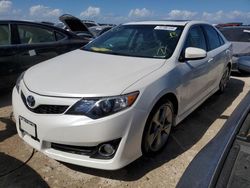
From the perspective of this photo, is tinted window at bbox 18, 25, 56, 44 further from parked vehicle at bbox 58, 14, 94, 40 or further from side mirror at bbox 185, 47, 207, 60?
parked vehicle at bbox 58, 14, 94, 40

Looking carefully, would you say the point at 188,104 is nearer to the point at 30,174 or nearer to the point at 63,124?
the point at 63,124

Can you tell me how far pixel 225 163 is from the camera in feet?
4.83

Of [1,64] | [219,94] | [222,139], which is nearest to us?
[222,139]

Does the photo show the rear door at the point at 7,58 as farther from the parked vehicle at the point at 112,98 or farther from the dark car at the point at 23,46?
the parked vehicle at the point at 112,98

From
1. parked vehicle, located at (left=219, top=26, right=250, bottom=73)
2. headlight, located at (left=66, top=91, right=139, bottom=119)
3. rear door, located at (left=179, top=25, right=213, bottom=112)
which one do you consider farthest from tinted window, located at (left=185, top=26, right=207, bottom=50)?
parked vehicle, located at (left=219, top=26, right=250, bottom=73)

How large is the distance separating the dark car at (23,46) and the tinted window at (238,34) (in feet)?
17.3

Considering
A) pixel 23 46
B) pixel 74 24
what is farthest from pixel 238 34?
pixel 23 46

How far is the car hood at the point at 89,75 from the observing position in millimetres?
2514

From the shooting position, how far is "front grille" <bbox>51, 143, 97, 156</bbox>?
2.51 meters

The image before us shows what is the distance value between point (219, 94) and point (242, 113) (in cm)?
370

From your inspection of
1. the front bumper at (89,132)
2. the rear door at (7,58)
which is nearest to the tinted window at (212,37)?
the front bumper at (89,132)

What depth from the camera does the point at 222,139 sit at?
172 centimetres

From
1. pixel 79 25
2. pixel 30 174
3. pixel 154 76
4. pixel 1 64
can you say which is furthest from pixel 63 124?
pixel 79 25

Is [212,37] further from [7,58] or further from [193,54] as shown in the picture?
[7,58]
